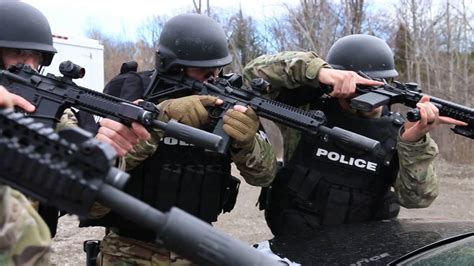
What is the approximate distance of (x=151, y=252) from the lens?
2508 mm

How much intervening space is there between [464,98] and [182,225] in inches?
564

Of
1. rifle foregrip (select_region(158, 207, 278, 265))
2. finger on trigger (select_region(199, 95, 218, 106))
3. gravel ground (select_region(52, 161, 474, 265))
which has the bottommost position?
gravel ground (select_region(52, 161, 474, 265))

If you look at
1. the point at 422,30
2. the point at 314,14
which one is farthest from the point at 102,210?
the point at 422,30

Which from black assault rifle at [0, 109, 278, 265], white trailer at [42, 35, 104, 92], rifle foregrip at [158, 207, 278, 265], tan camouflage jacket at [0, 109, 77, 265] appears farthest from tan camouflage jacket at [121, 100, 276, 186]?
white trailer at [42, 35, 104, 92]

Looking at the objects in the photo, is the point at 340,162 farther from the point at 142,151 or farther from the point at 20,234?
the point at 20,234

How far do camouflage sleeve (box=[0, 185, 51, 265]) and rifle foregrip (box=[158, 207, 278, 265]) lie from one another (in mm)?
454

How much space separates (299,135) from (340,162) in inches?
11.2

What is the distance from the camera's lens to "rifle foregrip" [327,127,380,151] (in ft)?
7.75

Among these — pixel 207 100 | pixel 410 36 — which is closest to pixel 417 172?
pixel 207 100

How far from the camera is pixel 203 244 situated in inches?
39.3

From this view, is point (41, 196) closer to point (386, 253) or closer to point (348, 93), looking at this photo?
point (386, 253)

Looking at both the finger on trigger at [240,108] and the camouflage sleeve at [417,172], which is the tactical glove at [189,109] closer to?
the finger on trigger at [240,108]

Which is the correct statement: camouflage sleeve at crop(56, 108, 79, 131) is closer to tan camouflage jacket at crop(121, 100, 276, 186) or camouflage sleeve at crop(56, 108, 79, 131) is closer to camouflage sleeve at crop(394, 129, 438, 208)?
tan camouflage jacket at crop(121, 100, 276, 186)

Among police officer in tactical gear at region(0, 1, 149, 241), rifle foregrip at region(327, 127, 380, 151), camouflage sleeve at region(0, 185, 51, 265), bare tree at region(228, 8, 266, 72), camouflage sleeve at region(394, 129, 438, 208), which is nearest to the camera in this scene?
camouflage sleeve at region(0, 185, 51, 265)
